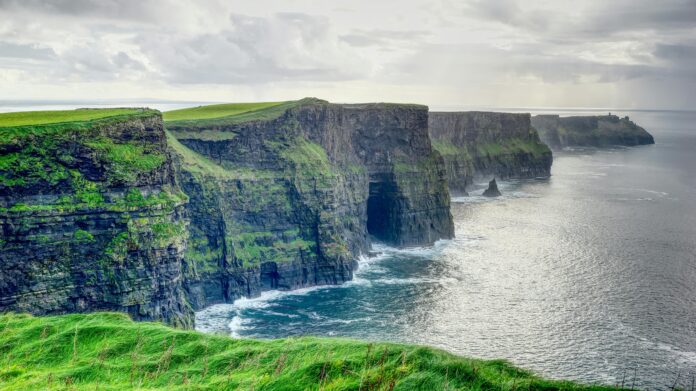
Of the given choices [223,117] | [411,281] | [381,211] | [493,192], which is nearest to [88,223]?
[223,117]

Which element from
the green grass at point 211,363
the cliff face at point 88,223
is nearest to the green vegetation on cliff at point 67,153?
the cliff face at point 88,223

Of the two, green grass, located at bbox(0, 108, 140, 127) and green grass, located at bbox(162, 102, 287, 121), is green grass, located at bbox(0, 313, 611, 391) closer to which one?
green grass, located at bbox(0, 108, 140, 127)

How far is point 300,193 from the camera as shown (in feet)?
273

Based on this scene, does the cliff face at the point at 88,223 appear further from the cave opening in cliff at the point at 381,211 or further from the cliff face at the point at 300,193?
the cave opening in cliff at the point at 381,211

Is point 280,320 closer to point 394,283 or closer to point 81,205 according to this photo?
point 394,283

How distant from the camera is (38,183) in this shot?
2023 inches

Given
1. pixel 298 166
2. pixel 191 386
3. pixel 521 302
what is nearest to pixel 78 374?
pixel 191 386

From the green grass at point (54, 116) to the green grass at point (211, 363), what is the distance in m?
39.2

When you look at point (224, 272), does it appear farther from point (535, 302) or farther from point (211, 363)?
point (211, 363)

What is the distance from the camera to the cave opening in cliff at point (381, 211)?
103 m

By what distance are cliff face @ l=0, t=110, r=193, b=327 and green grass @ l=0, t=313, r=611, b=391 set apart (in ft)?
92.3

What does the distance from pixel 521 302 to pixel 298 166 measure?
117 feet

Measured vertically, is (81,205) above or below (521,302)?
above

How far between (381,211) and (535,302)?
38.7 m
